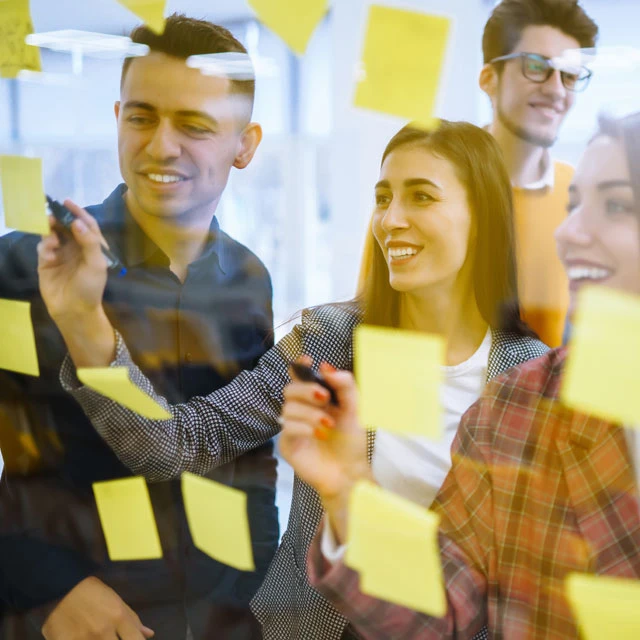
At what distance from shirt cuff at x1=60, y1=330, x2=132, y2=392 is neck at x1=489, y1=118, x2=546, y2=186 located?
1.69 ft

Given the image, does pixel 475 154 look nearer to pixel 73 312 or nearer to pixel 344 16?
pixel 344 16

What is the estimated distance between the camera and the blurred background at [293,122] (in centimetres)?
74

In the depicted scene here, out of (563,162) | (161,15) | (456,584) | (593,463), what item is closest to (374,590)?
(456,584)

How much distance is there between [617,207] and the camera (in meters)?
0.69

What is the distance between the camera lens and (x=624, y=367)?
620mm

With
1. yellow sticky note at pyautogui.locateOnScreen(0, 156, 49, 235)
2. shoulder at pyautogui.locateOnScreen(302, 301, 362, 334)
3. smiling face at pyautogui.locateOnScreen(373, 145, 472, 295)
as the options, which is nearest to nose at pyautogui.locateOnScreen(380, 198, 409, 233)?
smiling face at pyautogui.locateOnScreen(373, 145, 472, 295)

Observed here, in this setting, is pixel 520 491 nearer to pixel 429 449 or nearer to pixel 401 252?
pixel 429 449

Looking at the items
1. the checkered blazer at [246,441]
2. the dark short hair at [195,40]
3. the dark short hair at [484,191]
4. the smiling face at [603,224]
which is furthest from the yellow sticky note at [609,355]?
the dark short hair at [195,40]

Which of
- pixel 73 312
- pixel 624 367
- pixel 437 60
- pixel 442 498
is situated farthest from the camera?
pixel 73 312

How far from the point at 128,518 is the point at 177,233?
38 centimetres

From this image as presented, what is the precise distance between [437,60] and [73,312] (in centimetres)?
55

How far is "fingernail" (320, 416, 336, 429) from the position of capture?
0.79m

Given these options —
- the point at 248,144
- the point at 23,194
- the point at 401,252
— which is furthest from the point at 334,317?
the point at 23,194

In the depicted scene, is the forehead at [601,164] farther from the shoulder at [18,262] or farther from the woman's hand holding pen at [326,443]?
the shoulder at [18,262]
